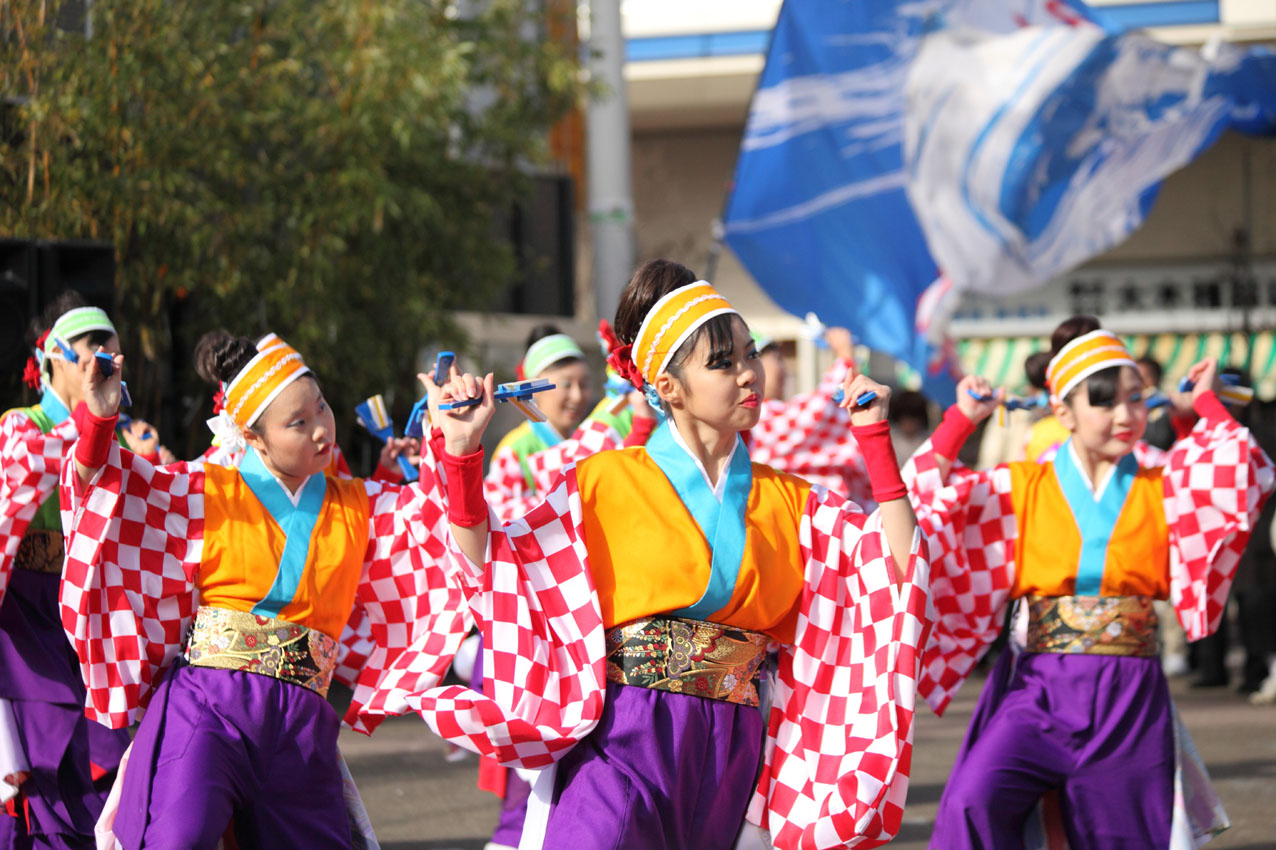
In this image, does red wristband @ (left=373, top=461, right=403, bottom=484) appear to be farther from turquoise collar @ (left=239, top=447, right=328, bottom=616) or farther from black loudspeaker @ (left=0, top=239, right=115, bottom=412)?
black loudspeaker @ (left=0, top=239, right=115, bottom=412)

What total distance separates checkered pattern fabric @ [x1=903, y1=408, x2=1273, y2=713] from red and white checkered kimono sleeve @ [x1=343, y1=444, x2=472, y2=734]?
1.16 meters

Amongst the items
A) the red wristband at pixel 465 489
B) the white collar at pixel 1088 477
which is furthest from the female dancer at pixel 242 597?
the white collar at pixel 1088 477

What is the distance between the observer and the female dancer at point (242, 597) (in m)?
3.21

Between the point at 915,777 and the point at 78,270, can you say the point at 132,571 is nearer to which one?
the point at 78,270

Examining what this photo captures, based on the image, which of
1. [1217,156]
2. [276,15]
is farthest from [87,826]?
[1217,156]

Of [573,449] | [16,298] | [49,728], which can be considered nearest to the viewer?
[49,728]

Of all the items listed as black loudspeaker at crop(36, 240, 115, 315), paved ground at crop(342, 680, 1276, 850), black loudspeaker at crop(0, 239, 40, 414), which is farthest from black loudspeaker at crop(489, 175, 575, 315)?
black loudspeaker at crop(0, 239, 40, 414)

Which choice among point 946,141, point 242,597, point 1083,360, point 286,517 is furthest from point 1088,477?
point 946,141

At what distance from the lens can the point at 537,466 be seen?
5.25 meters

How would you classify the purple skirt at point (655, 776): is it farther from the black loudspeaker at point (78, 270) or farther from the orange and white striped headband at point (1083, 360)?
the black loudspeaker at point (78, 270)

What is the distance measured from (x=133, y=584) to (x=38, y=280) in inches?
102

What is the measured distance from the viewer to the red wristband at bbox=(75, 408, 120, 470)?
3.16 metres

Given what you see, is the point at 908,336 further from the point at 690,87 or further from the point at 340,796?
the point at 690,87

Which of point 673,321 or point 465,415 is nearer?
point 465,415
